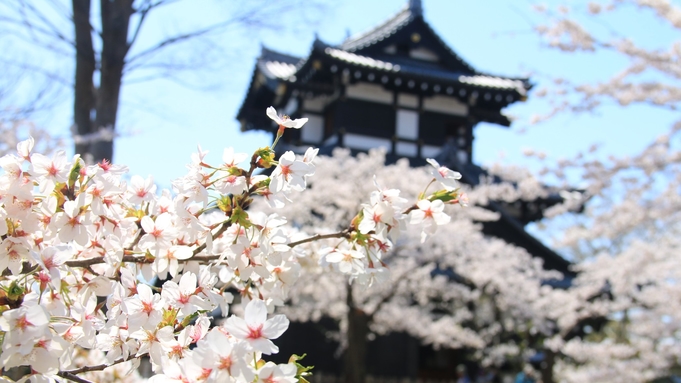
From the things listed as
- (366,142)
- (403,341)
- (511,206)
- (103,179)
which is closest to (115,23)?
(103,179)

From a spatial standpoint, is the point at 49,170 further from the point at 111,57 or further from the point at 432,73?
the point at 432,73

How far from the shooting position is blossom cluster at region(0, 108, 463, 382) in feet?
4.33

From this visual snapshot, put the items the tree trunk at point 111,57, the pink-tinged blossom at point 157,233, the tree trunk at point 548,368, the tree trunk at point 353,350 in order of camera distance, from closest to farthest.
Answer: the pink-tinged blossom at point 157,233, the tree trunk at point 111,57, the tree trunk at point 353,350, the tree trunk at point 548,368

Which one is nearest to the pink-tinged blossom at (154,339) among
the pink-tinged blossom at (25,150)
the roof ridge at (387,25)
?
the pink-tinged blossom at (25,150)

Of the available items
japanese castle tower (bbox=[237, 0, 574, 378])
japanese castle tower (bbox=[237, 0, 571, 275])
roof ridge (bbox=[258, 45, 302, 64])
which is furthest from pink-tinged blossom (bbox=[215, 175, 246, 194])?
roof ridge (bbox=[258, 45, 302, 64])

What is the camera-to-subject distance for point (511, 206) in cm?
1465

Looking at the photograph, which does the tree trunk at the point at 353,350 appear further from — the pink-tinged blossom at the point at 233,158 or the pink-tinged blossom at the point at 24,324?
the pink-tinged blossom at the point at 24,324

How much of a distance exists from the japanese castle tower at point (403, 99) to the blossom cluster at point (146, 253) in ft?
37.2

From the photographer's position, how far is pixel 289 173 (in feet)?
5.39

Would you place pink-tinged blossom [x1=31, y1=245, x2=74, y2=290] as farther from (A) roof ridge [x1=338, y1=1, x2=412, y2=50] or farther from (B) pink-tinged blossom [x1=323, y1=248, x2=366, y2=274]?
(A) roof ridge [x1=338, y1=1, x2=412, y2=50]

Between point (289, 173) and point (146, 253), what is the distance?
50 cm

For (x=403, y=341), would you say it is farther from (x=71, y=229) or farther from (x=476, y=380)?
(x=71, y=229)

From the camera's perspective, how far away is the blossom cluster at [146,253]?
4.33ft

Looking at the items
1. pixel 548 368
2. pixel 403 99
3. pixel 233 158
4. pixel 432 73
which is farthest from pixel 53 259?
pixel 432 73
